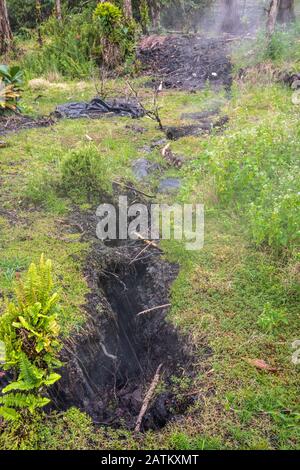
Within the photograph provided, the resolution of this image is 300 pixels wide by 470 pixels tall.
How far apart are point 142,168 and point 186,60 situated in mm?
8092

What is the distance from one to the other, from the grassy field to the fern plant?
0.17 m

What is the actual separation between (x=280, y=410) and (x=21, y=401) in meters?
1.80

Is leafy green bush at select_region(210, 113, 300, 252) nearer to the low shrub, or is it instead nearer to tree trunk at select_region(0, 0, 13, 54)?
Answer: the low shrub

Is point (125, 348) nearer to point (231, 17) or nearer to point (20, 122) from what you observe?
point (20, 122)

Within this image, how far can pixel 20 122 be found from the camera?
359 inches

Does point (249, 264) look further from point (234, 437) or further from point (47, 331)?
point (47, 331)

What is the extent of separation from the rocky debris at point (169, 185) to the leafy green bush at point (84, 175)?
34.1 inches

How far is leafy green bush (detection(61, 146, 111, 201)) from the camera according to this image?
5750mm

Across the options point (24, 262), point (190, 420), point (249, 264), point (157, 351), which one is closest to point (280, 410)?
point (190, 420)

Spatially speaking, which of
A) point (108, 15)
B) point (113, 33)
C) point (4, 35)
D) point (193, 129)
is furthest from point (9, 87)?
point (4, 35)

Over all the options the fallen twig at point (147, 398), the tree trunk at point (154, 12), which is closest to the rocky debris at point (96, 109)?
the fallen twig at point (147, 398)

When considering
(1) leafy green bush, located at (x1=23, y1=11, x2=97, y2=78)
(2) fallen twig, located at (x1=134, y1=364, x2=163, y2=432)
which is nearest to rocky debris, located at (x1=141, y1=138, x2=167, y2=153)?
(2) fallen twig, located at (x1=134, y1=364, x2=163, y2=432)

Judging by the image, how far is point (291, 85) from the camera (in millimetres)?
9250

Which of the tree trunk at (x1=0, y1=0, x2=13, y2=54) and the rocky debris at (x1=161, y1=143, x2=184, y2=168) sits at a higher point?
the tree trunk at (x1=0, y1=0, x2=13, y2=54)
